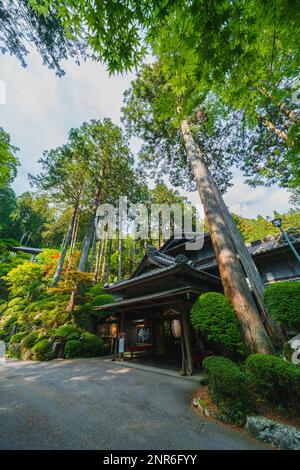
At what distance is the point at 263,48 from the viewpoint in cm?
288

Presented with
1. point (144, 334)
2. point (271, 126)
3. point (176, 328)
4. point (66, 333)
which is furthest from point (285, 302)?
point (66, 333)

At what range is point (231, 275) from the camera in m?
5.91

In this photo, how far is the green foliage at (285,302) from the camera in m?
4.93

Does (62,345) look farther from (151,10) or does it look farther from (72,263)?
(151,10)

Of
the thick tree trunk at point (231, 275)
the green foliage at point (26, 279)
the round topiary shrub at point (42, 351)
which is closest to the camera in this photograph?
the thick tree trunk at point (231, 275)

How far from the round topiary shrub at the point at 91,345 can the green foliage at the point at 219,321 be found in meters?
8.92

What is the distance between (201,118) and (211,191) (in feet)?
20.7

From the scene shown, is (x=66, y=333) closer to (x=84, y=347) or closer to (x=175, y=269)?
(x=84, y=347)

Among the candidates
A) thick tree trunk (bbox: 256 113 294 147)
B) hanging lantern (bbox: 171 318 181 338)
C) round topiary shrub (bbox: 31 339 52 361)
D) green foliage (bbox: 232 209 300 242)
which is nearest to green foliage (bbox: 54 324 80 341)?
round topiary shrub (bbox: 31 339 52 361)

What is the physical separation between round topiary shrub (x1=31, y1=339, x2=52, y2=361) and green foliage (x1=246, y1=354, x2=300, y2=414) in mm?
11402

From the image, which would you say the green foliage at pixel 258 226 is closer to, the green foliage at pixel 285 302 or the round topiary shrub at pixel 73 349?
the green foliage at pixel 285 302

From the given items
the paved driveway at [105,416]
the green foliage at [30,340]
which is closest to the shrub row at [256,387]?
the paved driveway at [105,416]

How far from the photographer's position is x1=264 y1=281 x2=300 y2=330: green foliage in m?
4.93

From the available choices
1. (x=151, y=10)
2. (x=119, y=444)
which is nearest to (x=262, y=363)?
(x=119, y=444)
